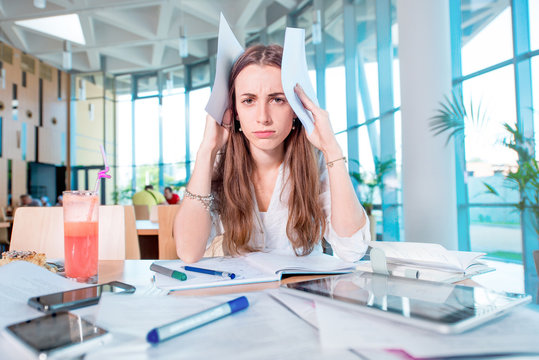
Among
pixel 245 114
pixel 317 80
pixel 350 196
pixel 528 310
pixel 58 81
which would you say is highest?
pixel 58 81

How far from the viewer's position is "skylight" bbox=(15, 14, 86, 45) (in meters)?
8.73

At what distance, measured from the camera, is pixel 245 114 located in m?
1.21

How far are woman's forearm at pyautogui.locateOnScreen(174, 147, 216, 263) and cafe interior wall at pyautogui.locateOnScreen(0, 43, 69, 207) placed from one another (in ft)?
32.1

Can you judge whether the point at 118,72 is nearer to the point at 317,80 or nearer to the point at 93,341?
the point at 317,80

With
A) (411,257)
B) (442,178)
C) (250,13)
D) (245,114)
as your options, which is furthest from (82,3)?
(411,257)

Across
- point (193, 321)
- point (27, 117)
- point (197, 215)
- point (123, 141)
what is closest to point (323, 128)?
point (197, 215)

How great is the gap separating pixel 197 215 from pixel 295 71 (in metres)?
0.56

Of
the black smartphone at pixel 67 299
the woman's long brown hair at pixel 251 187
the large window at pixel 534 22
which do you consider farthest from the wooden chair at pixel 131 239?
the large window at pixel 534 22

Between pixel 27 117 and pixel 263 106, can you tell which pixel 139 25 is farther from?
pixel 263 106

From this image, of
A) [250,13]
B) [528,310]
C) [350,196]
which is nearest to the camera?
[528,310]

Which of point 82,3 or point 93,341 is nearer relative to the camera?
point 93,341

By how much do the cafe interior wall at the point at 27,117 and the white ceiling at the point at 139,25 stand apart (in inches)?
18.8

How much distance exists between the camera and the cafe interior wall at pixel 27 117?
9.31m

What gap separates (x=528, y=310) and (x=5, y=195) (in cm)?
1089
